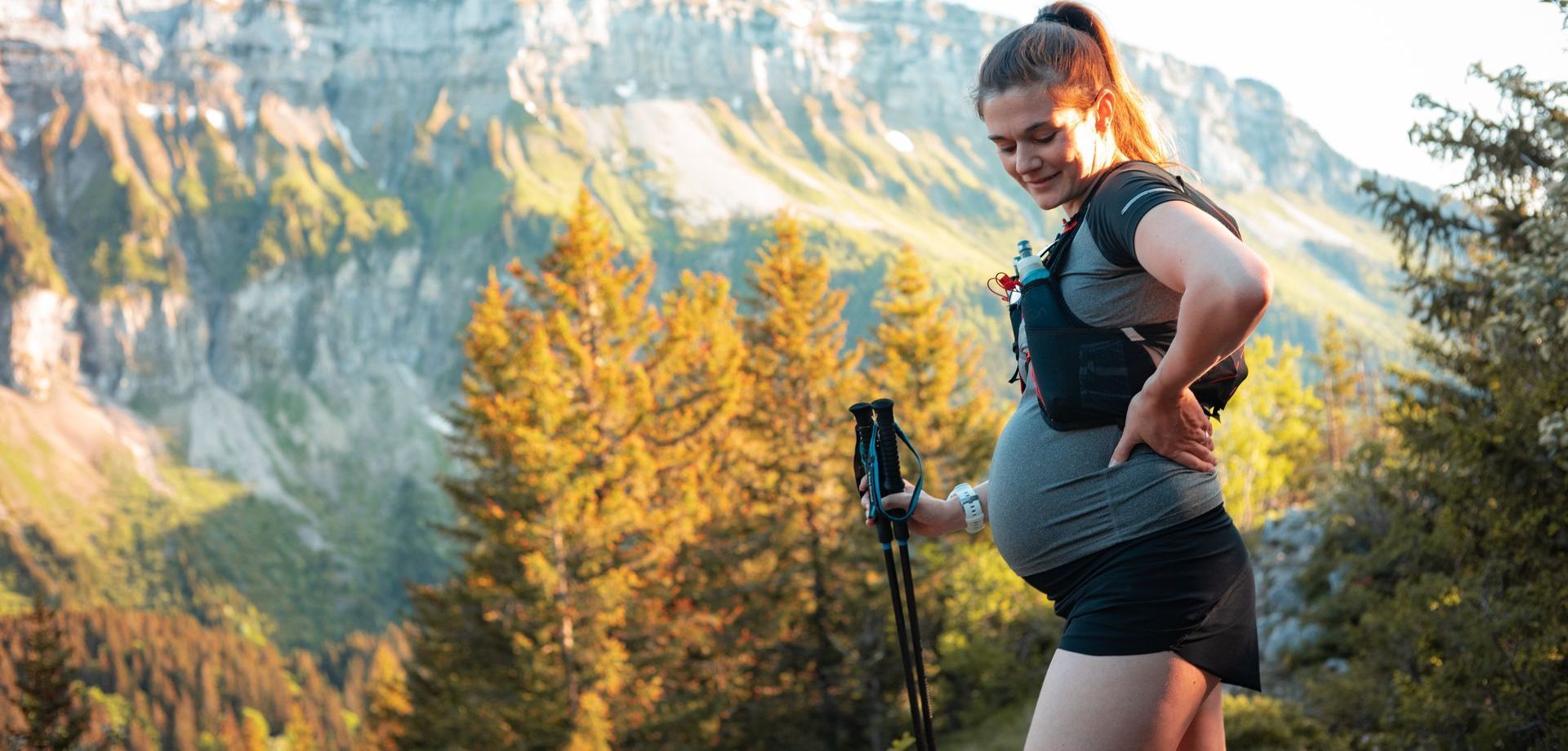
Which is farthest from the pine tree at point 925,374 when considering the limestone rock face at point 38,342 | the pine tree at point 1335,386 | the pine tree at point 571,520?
the limestone rock face at point 38,342

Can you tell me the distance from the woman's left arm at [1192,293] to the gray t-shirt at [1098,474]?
78 mm

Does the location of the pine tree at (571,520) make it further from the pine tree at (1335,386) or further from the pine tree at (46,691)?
the pine tree at (1335,386)

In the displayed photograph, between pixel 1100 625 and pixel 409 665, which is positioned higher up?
pixel 1100 625

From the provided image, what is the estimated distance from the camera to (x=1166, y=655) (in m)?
2.23

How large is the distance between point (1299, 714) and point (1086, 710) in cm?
925

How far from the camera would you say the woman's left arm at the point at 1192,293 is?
1982 millimetres

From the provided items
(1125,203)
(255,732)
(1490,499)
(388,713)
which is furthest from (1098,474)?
(255,732)

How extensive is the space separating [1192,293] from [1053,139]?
558 millimetres

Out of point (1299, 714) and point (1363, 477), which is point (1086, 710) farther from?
point (1363, 477)

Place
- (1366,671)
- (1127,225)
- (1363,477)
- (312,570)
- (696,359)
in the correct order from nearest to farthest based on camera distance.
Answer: (1127,225) < (1366,671) < (1363,477) < (696,359) < (312,570)

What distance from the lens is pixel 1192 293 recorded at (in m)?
2.00

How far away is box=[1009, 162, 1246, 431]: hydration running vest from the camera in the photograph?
2.29 meters

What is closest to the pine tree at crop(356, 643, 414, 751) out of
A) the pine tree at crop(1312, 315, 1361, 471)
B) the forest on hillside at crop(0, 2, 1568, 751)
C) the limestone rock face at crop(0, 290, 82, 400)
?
the forest on hillside at crop(0, 2, 1568, 751)

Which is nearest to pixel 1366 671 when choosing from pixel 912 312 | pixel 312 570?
pixel 912 312
